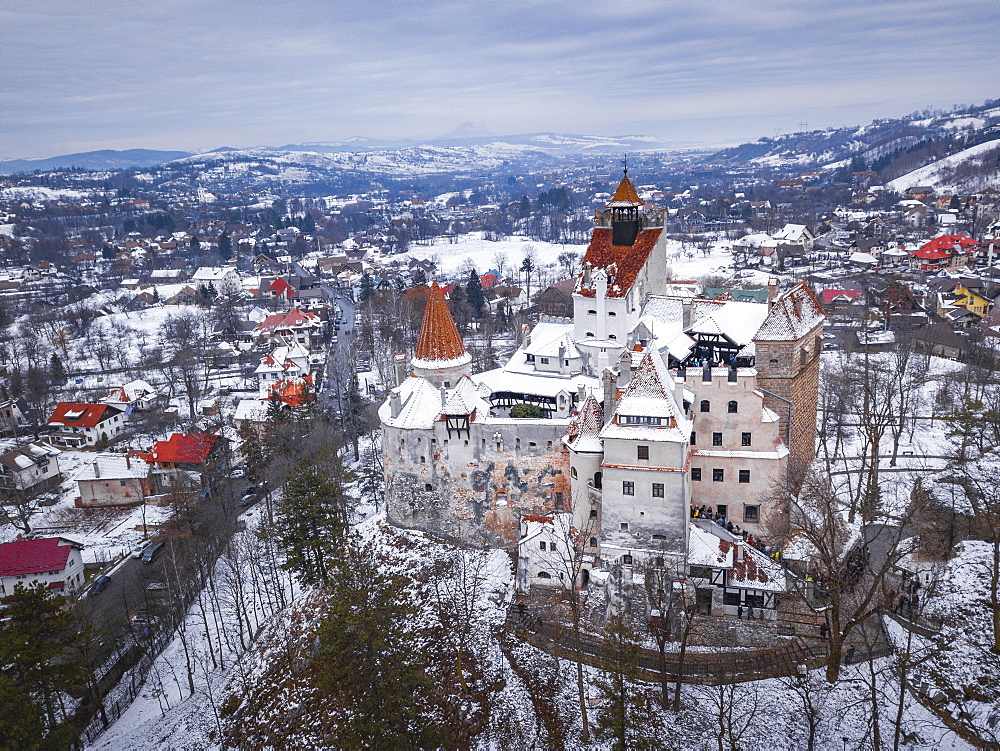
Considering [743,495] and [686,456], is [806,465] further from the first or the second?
[686,456]

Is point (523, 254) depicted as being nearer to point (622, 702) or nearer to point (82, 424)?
point (82, 424)

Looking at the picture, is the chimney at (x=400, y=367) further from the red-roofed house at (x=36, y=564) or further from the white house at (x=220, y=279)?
the white house at (x=220, y=279)

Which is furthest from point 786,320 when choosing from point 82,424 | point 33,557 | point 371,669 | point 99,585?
point 82,424

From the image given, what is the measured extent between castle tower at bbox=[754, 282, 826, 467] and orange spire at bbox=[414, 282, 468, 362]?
17.8 metres

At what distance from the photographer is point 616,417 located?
32.8 meters

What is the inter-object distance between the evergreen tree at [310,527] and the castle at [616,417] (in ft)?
14.1

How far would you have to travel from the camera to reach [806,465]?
135ft

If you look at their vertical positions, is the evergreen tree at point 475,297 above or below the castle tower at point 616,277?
below

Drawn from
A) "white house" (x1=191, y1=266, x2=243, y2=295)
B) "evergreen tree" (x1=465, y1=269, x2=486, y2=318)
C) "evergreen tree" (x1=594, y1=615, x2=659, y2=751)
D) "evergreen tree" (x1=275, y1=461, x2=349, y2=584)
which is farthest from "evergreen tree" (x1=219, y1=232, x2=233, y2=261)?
"evergreen tree" (x1=594, y1=615, x2=659, y2=751)

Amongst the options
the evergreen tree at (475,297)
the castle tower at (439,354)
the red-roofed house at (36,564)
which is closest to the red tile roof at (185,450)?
the red-roofed house at (36,564)

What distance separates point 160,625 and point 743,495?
35.3 metres

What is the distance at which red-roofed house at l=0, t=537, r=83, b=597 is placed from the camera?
42875 mm

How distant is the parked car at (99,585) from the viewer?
4556 cm

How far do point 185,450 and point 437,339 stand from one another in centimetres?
2916
